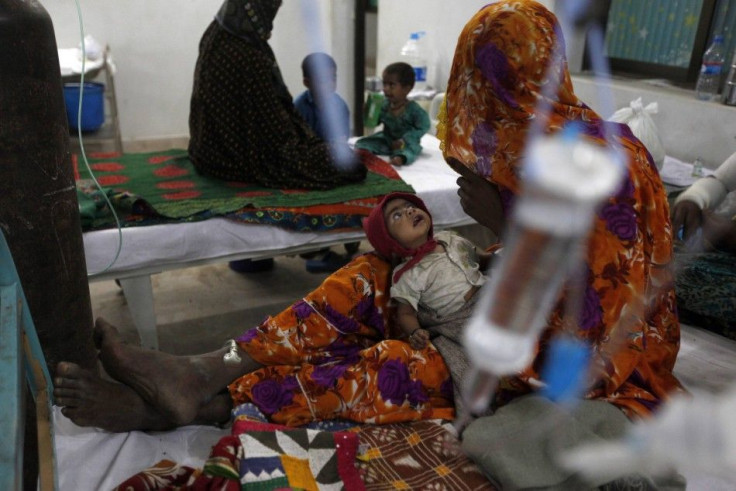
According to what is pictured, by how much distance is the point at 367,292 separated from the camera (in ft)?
5.20

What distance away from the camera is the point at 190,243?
7.06ft

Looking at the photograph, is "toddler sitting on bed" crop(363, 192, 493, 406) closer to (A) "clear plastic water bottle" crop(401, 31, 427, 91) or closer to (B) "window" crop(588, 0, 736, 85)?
(B) "window" crop(588, 0, 736, 85)

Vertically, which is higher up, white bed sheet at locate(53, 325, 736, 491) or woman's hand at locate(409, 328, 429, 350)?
woman's hand at locate(409, 328, 429, 350)

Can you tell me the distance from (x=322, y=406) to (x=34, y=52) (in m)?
1.04

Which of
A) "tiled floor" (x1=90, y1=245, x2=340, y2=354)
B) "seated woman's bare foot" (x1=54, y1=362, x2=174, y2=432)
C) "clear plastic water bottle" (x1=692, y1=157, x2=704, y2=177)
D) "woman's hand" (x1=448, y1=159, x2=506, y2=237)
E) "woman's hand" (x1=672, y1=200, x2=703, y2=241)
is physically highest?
"woman's hand" (x1=448, y1=159, x2=506, y2=237)

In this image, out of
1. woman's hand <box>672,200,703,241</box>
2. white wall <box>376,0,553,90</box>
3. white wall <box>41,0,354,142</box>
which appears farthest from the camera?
white wall <box>41,0,354,142</box>

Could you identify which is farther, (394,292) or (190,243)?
(190,243)

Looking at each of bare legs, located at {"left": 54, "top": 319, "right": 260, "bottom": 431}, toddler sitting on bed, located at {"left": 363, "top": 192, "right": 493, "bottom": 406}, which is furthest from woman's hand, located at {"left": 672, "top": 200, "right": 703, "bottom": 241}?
bare legs, located at {"left": 54, "top": 319, "right": 260, "bottom": 431}

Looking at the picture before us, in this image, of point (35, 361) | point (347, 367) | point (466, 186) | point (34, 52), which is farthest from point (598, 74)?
point (35, 361)

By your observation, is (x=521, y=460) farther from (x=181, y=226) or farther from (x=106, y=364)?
(x=181, y=226)

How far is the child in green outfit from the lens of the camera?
9.87 feet

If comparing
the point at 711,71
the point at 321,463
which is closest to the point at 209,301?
the point at 321,463

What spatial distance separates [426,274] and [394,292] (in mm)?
91

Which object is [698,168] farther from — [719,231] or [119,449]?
[119,449]
